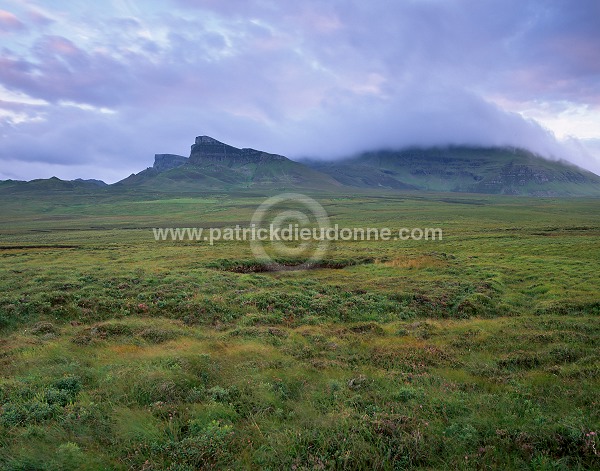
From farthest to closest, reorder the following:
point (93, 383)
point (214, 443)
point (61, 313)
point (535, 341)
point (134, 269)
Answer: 1. point (134, 269)
2. point (61, 313)
3. point (535, 341)
4. point (93, 383)
5. point (214, 443)

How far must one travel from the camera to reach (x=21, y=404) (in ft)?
28.4

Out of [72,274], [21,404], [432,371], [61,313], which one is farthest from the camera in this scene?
[72,274]

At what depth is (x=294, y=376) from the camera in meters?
10.8

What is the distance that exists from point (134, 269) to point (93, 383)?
20.7 meters

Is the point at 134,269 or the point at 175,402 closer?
the point at 175,402

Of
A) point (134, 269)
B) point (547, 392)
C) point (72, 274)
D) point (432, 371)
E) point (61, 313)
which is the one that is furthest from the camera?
point (134, 269)

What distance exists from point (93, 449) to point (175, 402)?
2.10 m

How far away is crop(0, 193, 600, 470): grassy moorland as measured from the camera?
7043mm

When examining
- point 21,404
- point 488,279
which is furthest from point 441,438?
point 488,279

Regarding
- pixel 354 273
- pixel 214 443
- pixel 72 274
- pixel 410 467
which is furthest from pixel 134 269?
pixel 410 467

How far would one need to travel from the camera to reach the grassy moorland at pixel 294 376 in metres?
7.04

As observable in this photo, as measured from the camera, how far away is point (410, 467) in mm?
6691

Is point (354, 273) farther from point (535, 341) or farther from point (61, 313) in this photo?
point (61, 313)

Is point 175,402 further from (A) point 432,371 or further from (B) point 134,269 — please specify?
(B) point 134,269
